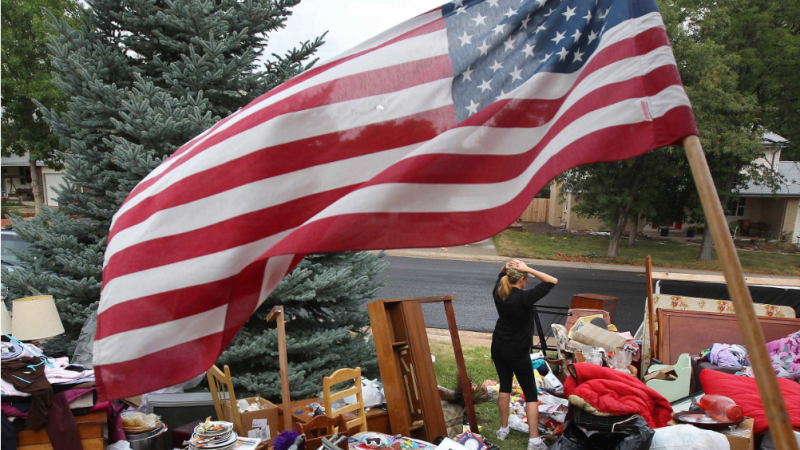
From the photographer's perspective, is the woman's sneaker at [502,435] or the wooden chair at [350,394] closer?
the wooden chair at [350,394]

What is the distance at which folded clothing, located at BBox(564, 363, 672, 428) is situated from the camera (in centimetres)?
467

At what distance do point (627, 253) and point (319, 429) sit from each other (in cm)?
2153

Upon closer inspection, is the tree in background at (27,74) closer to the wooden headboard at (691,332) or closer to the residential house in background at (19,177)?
the residential house in background at (19,177)

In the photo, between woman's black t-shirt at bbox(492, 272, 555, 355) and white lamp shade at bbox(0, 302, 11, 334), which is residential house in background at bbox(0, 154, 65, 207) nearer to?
white lamp shade at bbox(0, 302, 11, 334)

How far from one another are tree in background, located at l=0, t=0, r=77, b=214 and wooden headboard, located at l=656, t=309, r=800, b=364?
2250 centimetres

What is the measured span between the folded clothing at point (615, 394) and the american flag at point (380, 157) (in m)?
3.34

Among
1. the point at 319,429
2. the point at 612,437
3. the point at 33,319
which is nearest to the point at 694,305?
the point at 612,437

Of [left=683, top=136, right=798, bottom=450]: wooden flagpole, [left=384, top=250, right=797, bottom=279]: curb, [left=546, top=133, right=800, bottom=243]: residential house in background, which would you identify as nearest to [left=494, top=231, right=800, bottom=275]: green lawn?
[left=384, top=250, right=797, bottom=279]: curb

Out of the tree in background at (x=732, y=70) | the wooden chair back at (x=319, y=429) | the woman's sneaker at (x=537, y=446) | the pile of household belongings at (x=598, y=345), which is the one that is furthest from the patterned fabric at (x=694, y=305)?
the tree in background at (x=732, y=70)

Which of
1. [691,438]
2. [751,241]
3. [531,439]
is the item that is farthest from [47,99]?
[751,241]

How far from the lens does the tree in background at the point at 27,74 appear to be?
72.2 feet

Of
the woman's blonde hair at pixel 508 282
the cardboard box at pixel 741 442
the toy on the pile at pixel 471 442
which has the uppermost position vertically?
the woman's blonde hair at pixel 508 282

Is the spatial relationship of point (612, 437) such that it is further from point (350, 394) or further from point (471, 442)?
point (350, 394)

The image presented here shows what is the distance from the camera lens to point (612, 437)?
4.61 metres
